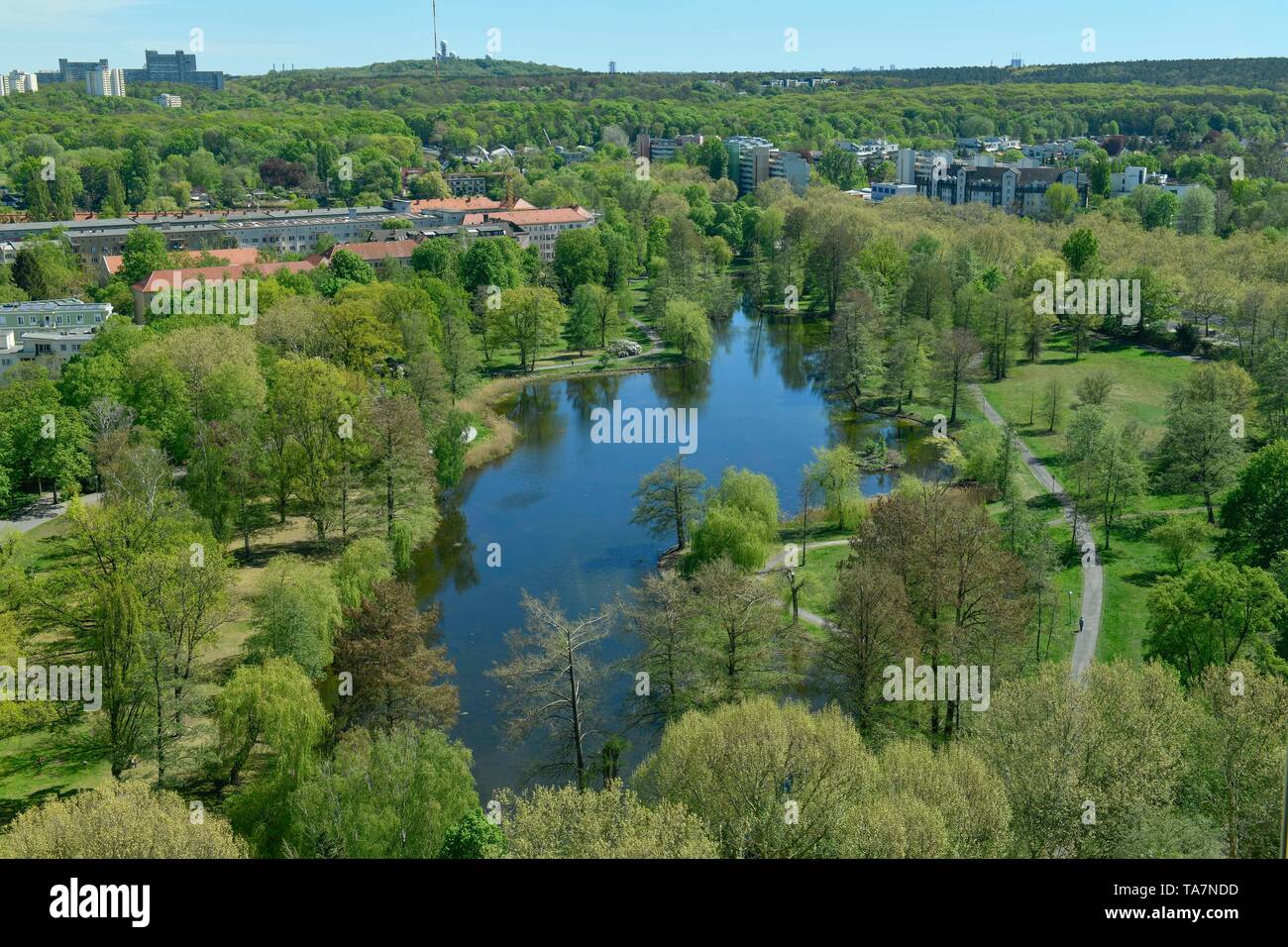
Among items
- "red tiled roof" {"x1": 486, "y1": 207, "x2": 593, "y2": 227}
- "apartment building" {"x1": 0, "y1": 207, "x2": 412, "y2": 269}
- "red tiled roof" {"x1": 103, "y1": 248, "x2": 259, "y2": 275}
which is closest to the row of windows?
"red tiled roof" {"x1": 103, "y1": 248, "x2": 259, "y2": 275}

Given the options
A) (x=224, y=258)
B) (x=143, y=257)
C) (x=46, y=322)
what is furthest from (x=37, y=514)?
(x=224, y=258)

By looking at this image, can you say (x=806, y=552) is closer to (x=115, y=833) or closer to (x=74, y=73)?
(x=115, y=833)

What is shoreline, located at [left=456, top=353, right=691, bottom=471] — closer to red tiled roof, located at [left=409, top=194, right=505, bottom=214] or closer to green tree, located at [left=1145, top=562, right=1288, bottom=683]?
green tree, located at [left=1145, top=562, right=1288, bottom=683]

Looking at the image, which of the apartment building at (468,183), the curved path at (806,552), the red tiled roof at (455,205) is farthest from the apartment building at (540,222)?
the curved path at (806,552)

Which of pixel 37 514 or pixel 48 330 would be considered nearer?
pixel 37 514

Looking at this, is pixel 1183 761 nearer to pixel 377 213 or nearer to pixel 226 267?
pixel 226 267

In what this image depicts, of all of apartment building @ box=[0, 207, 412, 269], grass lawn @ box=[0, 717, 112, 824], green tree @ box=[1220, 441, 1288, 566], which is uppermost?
apartment building @ box=[0, 207, 412, 269]

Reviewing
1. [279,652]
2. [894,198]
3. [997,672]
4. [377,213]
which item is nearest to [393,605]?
[279,652]
